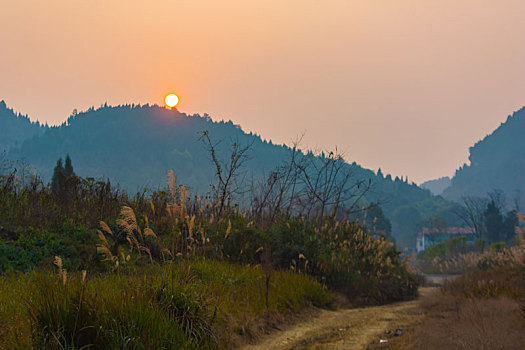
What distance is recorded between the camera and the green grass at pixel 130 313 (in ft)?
13.6

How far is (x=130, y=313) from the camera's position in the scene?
4625 millimetres

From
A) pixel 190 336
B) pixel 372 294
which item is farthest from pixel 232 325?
pixel 372 294

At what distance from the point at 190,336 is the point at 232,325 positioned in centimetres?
134

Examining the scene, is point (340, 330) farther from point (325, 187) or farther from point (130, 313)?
point (325, 187)

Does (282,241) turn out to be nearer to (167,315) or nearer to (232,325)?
(232,325)

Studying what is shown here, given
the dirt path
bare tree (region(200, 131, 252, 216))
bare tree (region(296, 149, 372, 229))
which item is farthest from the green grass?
bare tree (region(296, 149, 372, 229))

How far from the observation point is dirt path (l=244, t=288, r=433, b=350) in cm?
646

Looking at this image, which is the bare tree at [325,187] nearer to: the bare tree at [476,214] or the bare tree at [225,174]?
the bare tree at [225,174]

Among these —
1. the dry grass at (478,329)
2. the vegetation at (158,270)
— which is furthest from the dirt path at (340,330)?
the dry grass at (478,329)

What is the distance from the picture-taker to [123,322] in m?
4.48

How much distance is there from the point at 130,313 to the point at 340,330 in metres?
4.12

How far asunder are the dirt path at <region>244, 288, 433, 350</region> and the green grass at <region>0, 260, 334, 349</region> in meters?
0.44

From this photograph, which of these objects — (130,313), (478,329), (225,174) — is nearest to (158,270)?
(130,313)

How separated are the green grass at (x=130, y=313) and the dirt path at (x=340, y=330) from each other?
44 cm
